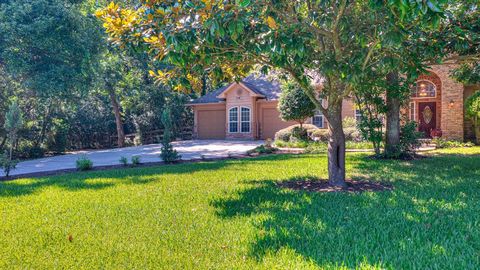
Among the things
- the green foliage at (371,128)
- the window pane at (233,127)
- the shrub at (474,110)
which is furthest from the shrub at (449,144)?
→ the window pane at (233,127)

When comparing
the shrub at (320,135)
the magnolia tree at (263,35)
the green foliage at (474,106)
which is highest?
the magnolia tree at (263,35)

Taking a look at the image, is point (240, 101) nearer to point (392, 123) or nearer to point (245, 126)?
point (245, 126)

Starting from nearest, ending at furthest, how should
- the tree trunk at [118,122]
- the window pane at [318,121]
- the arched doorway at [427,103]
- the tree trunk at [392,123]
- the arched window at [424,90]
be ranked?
the tree trunk at [392,123], the arched doorway at [427,103], the arched window at [424,90], the window pane at [318,121], the tree trunk at [118,122]

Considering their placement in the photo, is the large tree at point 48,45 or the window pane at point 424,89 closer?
the large tree at point 48,45

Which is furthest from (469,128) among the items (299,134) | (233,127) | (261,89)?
(233,127)

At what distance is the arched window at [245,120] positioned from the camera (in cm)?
2417

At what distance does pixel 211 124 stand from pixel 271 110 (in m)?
5.00

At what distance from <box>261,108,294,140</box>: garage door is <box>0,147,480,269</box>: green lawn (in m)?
15.9

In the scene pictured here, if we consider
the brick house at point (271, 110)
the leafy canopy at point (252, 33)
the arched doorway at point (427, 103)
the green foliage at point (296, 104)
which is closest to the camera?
the leafy canopy at point (252, 33)

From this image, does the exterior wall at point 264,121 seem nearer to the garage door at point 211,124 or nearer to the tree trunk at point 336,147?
the garage door at point 211,124

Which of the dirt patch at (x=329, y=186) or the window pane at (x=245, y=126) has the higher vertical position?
the window pane at (x=245, y=126)

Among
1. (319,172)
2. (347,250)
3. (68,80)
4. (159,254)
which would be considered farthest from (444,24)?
(68,80)

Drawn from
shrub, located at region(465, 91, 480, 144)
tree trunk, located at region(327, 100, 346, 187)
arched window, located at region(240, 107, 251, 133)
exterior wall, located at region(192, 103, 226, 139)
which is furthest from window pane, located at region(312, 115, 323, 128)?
tree trunk, located at region(327, 100, 346, 187)

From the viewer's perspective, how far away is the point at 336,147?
696 centimetres
